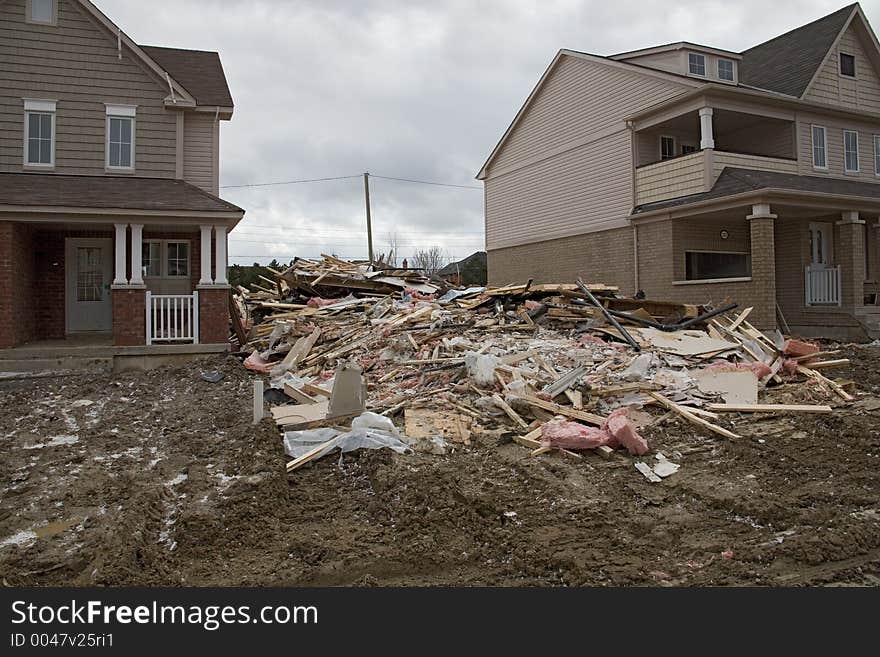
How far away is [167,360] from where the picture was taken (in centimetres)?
1323

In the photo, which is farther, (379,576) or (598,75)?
(598,75)

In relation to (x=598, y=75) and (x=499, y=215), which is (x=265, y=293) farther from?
(x=598, y=75)

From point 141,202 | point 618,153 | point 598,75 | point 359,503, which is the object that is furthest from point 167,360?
point 598,75

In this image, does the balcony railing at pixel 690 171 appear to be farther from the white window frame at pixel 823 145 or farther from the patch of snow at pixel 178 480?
the patch of snow at pixel 178 480

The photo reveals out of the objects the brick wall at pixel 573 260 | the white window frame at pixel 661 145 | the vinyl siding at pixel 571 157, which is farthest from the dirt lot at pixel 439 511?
the white window frame at pixel 661 145

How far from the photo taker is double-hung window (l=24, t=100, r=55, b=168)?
1509 cm

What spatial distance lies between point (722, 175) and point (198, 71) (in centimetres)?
1528

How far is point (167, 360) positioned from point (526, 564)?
1095 cm

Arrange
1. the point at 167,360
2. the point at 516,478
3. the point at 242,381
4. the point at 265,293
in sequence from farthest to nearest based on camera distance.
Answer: the point at 265,293 → the point at 167,360 → the point at 242,381 → the point at 516,478

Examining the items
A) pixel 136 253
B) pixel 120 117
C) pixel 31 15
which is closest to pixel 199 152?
pixel 120 117

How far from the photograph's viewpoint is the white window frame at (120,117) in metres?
15.6

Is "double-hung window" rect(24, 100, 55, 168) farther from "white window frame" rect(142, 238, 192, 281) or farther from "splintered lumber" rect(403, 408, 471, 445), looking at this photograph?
"splintered lumber" rect(403, 408, 471, 445)

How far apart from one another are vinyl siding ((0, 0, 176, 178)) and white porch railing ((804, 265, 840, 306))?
60.6ft

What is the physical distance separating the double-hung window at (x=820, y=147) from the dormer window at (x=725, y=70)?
130 inches
